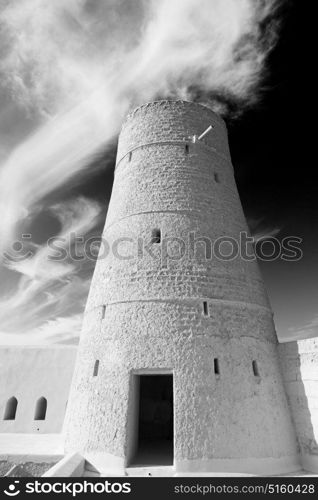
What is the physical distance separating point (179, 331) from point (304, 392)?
468cm

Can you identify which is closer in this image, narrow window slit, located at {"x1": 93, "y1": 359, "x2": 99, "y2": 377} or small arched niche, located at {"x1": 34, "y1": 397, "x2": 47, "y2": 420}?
narrow window slit, located at {"x1": 93, "y1": 359, "x2": 99, "y2": 377}

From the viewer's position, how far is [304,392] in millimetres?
10609

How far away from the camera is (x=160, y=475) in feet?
29.2

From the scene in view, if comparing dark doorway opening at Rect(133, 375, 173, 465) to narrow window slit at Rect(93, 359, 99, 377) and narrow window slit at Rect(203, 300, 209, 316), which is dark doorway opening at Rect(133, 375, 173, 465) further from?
narrow window slit at Rect(203, 300, 209, 316)

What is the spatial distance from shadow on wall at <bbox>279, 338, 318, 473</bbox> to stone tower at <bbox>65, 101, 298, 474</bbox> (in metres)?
0.32

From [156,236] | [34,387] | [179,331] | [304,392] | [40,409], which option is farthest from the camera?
[34,387]

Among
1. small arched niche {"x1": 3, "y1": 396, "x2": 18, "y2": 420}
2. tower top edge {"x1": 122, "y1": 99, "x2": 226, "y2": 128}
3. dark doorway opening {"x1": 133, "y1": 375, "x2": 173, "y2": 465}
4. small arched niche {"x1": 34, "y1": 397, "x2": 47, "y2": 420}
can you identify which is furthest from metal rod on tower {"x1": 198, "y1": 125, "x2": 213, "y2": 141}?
small arched niche {"x1": 3, "y1": 396, "x2": 18, "y2": 420}

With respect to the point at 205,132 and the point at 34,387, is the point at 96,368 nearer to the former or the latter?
the point at 34,387

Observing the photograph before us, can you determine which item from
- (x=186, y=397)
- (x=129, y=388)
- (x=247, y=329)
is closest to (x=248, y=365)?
(x=247, y=329)

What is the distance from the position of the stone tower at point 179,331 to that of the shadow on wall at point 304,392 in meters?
0.32

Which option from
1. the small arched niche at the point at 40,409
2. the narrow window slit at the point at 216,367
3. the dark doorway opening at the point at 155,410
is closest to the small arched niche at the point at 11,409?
→ the small arched niche at the point at 40,409

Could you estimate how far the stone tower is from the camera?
950 cm

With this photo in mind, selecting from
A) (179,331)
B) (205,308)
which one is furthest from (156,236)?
(179,331)
